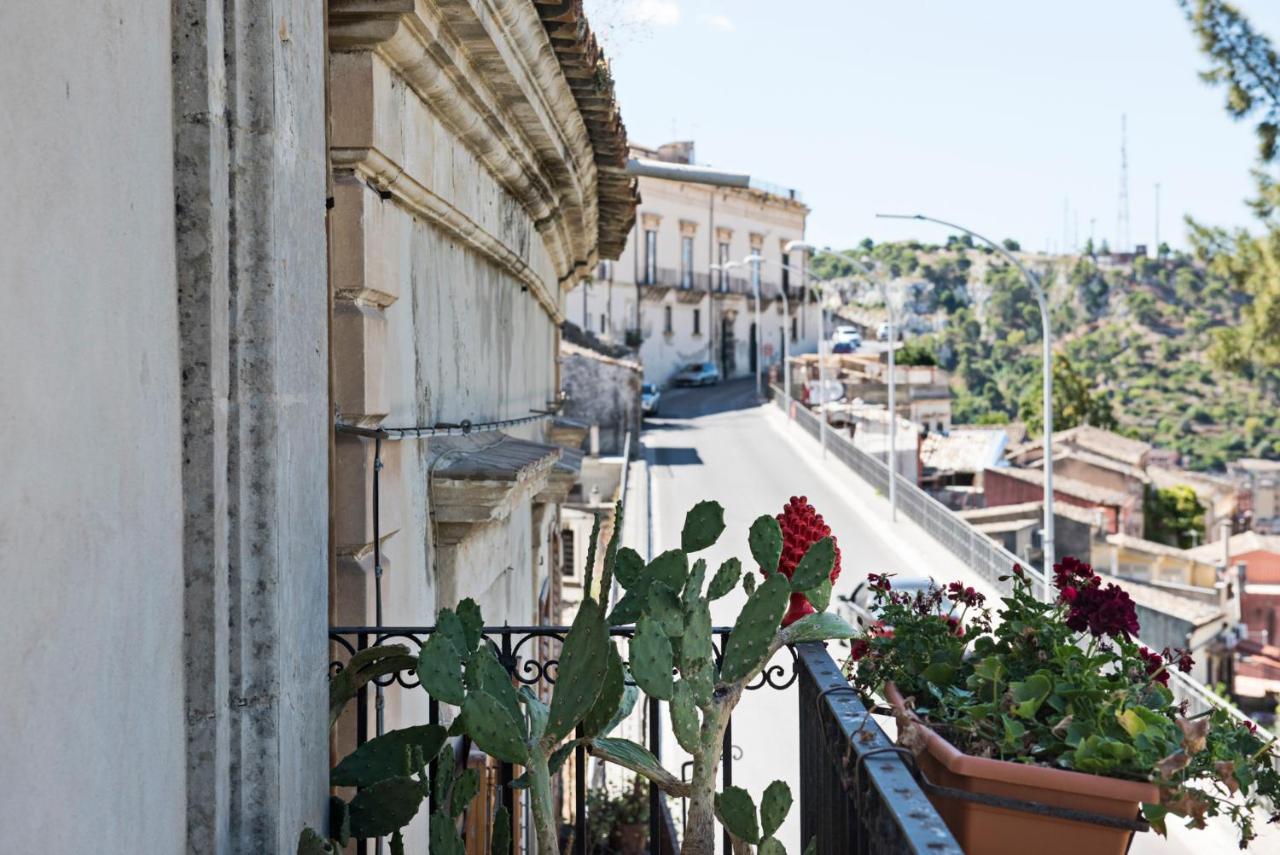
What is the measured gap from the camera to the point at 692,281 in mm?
64188

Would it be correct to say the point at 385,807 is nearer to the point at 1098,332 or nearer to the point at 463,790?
the point at 463,790

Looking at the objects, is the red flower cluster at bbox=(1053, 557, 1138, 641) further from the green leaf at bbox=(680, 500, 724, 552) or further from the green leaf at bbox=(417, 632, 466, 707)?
the green leaf at bbox=(417, 632, 466, 707)

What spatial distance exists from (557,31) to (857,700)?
348 centimetres

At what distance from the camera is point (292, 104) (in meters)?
3.21

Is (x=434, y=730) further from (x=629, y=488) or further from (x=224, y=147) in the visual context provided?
(x=629, y=488)

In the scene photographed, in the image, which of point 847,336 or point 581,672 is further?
point 847,336

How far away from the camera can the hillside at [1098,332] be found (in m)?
104

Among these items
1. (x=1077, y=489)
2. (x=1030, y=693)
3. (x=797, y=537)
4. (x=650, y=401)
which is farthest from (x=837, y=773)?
(x=650, y=401)

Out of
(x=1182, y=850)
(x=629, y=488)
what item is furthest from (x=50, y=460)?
(x=629, y=488)

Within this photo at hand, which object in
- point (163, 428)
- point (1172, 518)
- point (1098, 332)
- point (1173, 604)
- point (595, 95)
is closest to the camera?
point (163, 428)

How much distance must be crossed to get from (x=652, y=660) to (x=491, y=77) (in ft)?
10.2

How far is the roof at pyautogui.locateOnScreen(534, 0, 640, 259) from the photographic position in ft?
18.8

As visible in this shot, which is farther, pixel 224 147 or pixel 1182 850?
pixel 1182 850

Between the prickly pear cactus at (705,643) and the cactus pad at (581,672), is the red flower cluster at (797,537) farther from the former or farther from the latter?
the cactus pad at (581,672)
